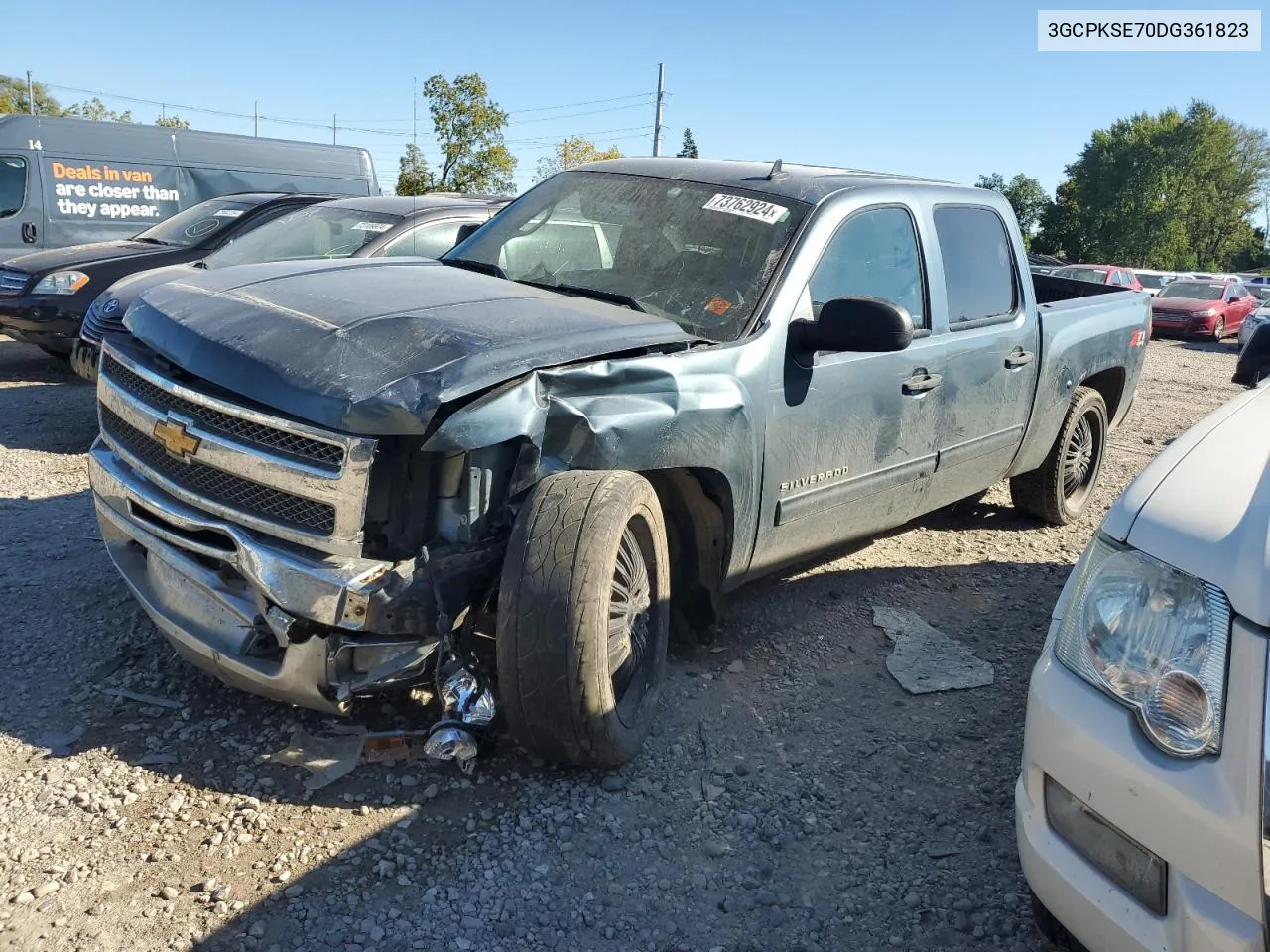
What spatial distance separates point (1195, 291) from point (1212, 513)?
1034 inches

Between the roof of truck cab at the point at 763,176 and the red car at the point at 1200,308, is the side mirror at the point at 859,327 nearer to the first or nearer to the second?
the roof of truck cab at the point at 763,176

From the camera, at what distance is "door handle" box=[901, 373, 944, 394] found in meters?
4.08

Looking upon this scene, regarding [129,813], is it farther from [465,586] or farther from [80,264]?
[80,264]

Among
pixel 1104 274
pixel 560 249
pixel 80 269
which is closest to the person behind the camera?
pixel 560 249

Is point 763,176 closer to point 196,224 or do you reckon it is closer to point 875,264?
point 875,264

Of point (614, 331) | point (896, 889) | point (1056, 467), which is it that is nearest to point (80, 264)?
point (614, 331)

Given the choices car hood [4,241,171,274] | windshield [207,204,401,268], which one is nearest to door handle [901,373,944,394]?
windshield [207,204,401,268]

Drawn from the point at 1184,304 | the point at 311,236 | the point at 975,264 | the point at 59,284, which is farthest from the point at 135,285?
the point at 1184,304

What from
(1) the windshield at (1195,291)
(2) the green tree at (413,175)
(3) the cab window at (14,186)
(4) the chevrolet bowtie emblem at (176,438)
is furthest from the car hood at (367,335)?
(2) the green tree at (413,175)

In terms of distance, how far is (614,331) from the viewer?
3143 mm

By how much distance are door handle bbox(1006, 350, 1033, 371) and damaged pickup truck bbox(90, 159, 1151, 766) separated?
1.42 feet

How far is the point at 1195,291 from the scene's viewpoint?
2472 cm

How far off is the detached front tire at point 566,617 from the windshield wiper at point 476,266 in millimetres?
1363

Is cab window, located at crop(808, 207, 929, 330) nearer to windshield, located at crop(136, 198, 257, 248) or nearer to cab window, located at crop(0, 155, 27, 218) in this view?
windshield, located at crop(136, 198, 257, 248)
